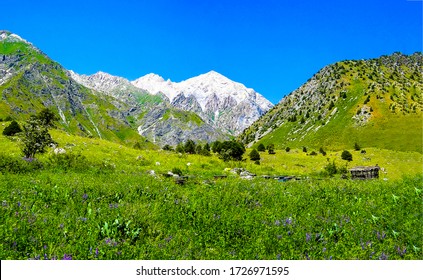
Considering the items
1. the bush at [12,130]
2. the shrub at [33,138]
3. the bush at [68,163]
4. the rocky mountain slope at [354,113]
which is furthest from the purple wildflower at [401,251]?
the rocky mountain slope at [354,113]

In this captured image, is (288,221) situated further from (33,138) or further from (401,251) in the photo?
(33,138)

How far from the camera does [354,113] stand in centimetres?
13712

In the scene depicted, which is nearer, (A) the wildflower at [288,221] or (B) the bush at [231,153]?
(A) the wildflower at [288,221]

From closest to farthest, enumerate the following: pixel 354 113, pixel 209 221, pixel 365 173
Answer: pixel 209 221 → pixel 365 173 → pixel 354 113

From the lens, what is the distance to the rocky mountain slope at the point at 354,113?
11506 cm

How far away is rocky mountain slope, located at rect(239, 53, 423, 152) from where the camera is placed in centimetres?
11506

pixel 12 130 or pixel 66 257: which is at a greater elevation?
pixel 12 130

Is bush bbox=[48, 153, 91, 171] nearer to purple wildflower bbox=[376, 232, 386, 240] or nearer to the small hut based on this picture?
purple wildflower bbox=[376, 232, 386, 240]

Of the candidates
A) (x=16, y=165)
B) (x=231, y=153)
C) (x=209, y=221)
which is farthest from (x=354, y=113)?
(x=209, y=221)

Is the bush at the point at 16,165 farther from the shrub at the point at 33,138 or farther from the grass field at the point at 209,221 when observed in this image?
the shrub at the point at 33,138

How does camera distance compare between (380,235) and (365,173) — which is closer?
(380,235)

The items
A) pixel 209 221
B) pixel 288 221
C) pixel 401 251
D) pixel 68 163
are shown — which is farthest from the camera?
pixel 68 163
